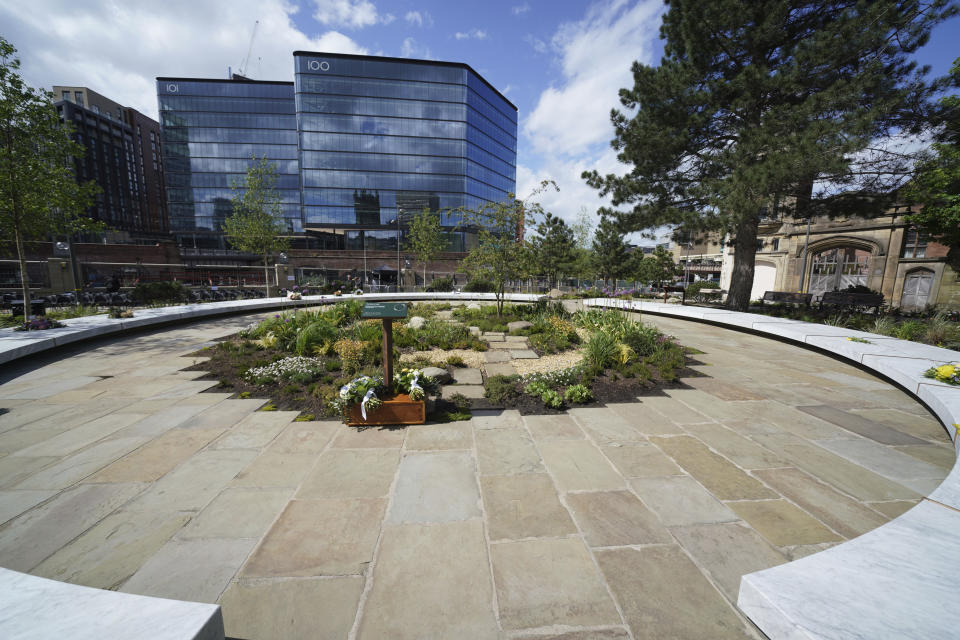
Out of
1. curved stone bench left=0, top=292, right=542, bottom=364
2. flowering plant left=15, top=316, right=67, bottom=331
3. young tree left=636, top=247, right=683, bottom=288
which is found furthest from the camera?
young tree left=636, top=247, right=683, bottom=288

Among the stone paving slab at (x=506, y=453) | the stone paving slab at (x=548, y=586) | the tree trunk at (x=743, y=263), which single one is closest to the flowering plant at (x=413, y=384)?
the stone paving slab at (x=506, y=453)

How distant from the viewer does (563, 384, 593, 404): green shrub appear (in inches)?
190

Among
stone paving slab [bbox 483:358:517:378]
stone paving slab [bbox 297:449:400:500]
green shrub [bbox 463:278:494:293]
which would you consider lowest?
stone paving slab [bbox 297:449:400:500]

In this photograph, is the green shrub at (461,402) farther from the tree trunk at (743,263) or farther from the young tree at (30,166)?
the tree trunk at (743,263)

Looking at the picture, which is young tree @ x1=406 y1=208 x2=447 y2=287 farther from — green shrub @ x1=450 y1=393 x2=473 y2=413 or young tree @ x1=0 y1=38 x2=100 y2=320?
green shrub @ x1=450 y1=393 x2=473 y2=413

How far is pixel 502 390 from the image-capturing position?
505 cm

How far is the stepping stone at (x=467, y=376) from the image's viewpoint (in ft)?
18.6

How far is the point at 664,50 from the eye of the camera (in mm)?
13258

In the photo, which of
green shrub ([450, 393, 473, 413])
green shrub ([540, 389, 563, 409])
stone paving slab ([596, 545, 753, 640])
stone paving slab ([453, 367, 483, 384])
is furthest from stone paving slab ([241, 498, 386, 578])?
stone paving slab ([453, 367, 483, 384])

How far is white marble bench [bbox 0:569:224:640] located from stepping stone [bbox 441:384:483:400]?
11.6 feet

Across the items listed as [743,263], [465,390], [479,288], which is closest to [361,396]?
[465,390]

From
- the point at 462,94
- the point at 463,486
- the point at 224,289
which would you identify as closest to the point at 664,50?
the point at 463,486

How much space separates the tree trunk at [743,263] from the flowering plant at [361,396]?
14603 mm

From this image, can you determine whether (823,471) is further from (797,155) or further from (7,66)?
(7,66)
